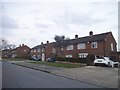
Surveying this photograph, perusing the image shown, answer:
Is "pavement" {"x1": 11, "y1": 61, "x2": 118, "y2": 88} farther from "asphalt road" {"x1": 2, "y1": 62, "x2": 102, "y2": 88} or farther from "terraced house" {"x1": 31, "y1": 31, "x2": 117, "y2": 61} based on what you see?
"terraced house" {"x1": 31, "y1": 31, "x2": 117, "y2": 61}

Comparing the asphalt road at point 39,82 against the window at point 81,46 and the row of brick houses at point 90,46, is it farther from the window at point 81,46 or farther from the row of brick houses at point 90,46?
the window at point 81,46

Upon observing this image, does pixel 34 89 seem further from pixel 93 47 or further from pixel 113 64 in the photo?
pixel 93 47

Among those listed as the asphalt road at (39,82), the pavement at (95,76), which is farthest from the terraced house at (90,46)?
the asphalt road at (39,82)

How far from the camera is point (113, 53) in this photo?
1801 inches

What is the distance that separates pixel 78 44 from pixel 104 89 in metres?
39.8

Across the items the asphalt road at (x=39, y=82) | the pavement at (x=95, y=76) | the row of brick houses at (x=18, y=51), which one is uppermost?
the row of brick houses at (x=18, y=51)

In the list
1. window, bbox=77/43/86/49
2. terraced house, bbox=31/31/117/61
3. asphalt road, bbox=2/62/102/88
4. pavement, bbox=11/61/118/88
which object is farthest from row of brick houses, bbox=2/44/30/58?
asphalt road, bbox=2/62/102/88

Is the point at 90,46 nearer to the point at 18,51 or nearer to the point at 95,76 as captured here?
the point at 95,76

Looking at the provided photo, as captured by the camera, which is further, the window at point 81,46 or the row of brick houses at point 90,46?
the window at point 81,46

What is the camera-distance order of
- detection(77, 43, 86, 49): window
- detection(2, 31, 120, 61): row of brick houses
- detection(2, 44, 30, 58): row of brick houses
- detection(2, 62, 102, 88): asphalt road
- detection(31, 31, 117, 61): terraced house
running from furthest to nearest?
detection(2, 44, 30, 58): row of brick houses, detection(77, 43, 86, 49): window, detection(31, 31, 117, 61): terraced house, detection(2, 31, 120, 61): row of brick houses, detection(2, 62, 102, 88): asphalt road

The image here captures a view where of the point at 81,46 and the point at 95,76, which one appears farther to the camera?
the point at 81,46

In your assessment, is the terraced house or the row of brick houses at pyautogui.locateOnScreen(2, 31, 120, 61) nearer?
the row of brick houses at pyautogui.locateOnScreen(2, 31, 120, 61)

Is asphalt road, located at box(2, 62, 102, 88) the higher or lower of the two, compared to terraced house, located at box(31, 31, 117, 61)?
lower

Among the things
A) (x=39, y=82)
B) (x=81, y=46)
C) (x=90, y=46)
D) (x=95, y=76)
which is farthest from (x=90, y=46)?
(x=39, y=82)
